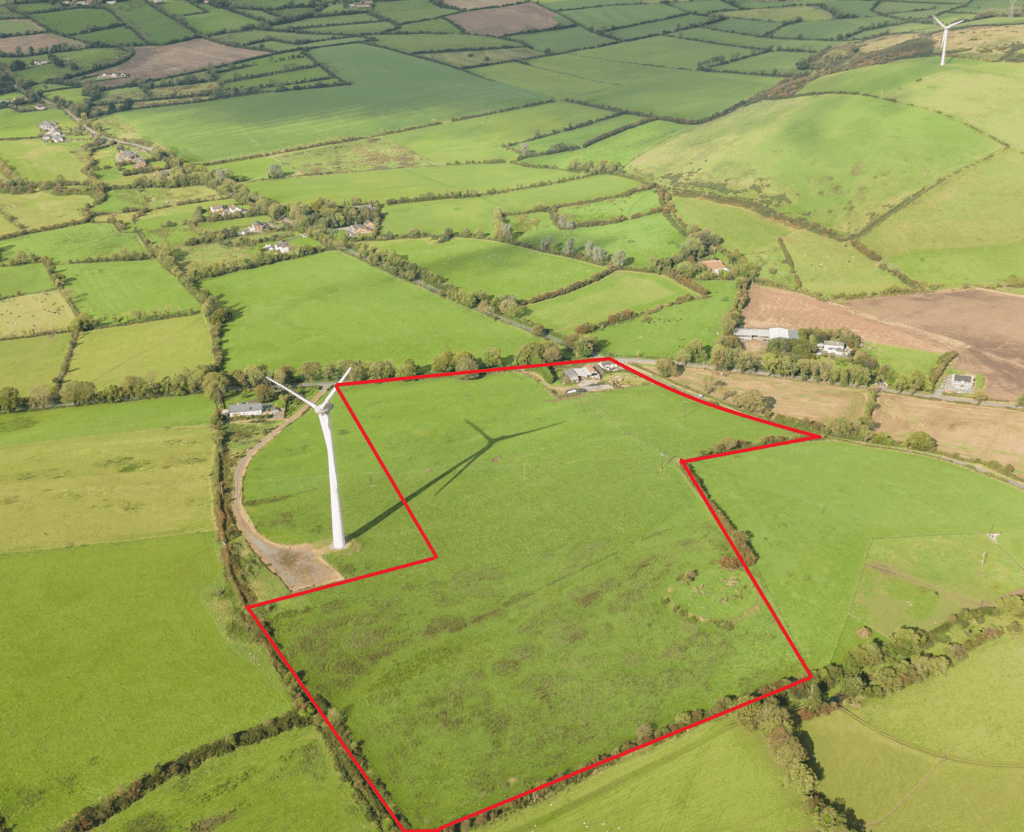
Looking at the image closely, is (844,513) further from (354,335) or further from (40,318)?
(40,318)

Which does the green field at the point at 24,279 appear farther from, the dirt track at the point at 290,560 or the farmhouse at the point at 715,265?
the farmhouse at the point at 715,265

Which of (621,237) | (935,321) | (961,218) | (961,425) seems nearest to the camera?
(961,425)

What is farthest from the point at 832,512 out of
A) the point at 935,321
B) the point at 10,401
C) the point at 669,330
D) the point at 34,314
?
the point at 34,314

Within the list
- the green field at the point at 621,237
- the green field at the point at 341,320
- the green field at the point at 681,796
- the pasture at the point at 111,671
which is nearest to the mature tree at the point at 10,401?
the green field at the point at 341,320

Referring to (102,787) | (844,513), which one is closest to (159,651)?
(102,787)

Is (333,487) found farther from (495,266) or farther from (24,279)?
(24,279)
